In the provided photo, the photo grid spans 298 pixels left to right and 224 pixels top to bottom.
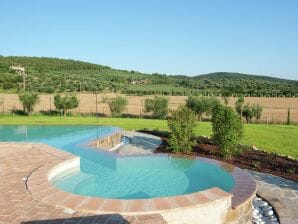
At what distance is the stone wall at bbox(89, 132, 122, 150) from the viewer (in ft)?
44.4

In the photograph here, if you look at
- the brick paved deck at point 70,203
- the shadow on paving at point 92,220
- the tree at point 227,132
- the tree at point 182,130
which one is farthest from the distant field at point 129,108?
the shadow on paving at point 92,220

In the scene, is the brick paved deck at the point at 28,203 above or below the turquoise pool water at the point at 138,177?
above

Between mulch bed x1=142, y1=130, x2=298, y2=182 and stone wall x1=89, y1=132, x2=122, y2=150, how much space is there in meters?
2.33

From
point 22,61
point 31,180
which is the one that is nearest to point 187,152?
point 31,180

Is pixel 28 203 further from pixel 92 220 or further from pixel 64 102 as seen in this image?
pixel 64 102

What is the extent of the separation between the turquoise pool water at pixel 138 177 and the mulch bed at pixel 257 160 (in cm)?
93

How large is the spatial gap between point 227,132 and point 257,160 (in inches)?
55.4

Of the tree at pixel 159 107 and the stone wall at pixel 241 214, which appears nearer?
the stone wall at pixel 241 214

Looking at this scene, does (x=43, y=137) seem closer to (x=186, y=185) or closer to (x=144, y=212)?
(x=186, y=185)

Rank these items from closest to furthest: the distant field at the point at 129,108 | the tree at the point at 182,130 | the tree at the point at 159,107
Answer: the tree at the point at 182,130 → the tree at the point at 159,107 → the distant field at the point at 129,108

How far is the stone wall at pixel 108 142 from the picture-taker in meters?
13.5

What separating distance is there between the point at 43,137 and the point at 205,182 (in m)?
9.95

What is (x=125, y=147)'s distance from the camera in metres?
14.6

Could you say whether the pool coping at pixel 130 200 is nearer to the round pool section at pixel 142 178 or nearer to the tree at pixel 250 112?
the round pool section at pixel 142 178
